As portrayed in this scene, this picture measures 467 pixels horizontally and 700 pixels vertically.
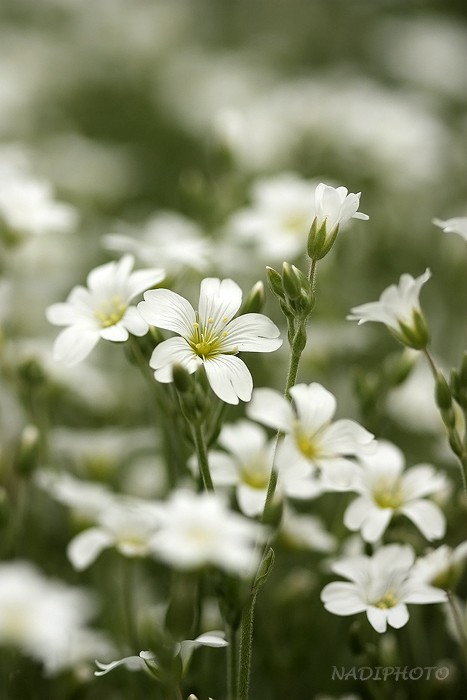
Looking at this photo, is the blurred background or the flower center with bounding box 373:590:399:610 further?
the blurred background

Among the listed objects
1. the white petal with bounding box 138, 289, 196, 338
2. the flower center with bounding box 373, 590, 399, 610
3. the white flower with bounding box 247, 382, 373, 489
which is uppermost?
the white petal with bounding box 138, 289, 196, 338

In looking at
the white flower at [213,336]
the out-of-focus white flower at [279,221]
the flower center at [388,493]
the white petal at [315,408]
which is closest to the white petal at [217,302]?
the white flower at [213,336]

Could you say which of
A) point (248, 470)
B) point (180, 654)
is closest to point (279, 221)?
point (248, 470)

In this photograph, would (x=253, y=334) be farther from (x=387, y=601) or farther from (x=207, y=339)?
(x=387, y=601)

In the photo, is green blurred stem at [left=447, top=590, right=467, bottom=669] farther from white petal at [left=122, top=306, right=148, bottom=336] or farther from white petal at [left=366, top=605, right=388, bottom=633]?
white petal at [left=122, top=306, right=148, bottom=336]

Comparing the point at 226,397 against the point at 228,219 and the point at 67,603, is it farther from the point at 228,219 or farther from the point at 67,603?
the point at 228,219

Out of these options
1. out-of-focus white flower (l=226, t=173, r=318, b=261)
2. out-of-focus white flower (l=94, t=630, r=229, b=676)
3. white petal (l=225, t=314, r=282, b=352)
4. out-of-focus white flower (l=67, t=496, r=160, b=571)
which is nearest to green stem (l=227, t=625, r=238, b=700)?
out-of-focus white flower (l=94, t=630, r=229, b=676)
